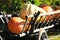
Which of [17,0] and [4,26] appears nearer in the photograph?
[4,26]

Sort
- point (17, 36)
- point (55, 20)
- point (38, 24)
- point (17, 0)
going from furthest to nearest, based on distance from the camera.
Answer: 1. point (17, 0)
2. point (55, 20)
3. point (38, 24)
4. point (17, 36)

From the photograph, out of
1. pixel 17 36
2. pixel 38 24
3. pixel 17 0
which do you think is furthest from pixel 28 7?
pixel 17 0

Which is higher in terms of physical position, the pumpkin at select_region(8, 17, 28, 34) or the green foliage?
the pumpkin at select_region(8, 17, 28, 34)

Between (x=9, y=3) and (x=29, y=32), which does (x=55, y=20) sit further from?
(x=9, y=3)

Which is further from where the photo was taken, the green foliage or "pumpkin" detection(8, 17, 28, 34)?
the green foliage

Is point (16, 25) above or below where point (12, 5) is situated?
above

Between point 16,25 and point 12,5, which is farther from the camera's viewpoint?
point 12,5

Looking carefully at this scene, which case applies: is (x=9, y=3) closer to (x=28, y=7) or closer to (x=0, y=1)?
(x=0, y=1)

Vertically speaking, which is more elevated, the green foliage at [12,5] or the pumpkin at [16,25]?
the pumpkin at [16,25]

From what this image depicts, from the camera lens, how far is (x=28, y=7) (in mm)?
Result: 7414

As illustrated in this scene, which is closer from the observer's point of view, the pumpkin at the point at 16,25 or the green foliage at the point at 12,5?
the pumpkin at the point at 16,25

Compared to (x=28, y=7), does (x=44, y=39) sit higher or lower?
lower

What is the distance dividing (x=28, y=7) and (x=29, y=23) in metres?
0.65

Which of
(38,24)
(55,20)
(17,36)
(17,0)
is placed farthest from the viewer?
(17,0)
